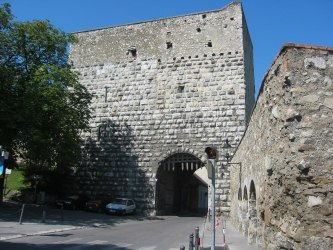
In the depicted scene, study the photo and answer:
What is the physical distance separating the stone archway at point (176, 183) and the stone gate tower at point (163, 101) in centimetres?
10

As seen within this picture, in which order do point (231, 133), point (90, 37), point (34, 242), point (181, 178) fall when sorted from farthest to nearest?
point (181, 178) < point (90, 37) < point (231, 133) < point (34, 242)

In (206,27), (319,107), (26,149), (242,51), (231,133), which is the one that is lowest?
(319,107)

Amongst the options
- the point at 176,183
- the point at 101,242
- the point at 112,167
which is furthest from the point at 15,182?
the point at 101,242

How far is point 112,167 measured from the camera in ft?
84.2

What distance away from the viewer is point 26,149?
20.7 metres

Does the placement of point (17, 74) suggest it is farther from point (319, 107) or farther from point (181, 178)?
point (319, 107)

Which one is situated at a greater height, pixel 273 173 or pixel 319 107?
pixel 319 107

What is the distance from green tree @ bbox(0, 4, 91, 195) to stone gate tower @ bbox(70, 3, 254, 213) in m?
3.23

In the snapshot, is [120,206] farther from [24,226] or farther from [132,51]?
[132,51]

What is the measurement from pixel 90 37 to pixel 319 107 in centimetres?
2565

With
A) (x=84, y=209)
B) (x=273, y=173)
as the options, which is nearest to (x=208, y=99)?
(x=84, y=209)

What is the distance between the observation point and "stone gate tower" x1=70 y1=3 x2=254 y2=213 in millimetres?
24203

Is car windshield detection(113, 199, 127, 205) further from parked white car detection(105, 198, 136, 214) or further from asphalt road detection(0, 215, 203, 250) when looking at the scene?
asphalt road detection(0, 215, 203, 250)

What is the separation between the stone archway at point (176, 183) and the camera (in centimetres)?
2484
